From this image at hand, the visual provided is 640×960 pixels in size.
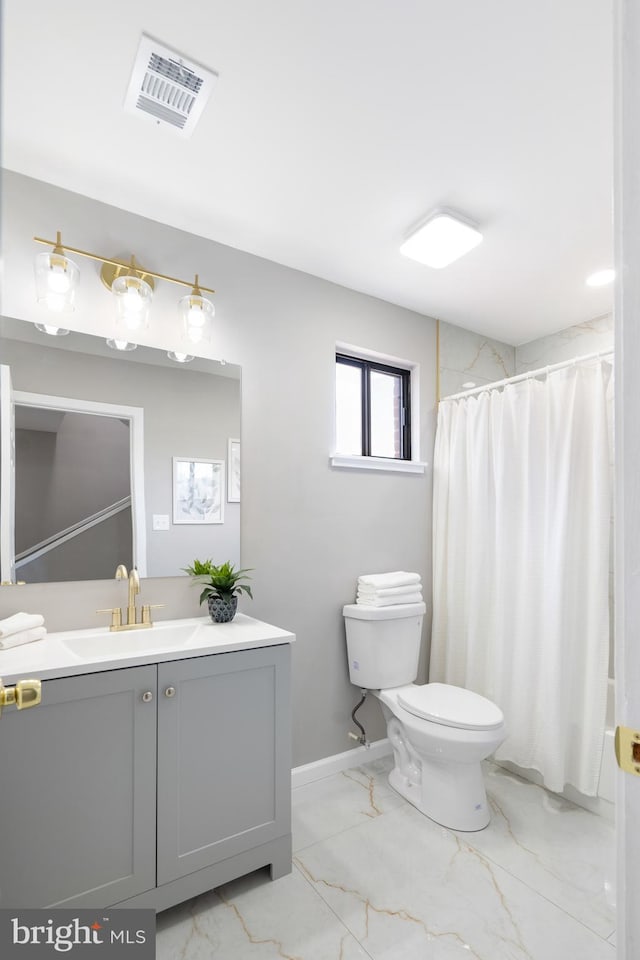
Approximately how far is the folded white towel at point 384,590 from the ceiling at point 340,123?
1518mm

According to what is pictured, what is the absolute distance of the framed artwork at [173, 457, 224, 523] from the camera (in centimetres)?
204

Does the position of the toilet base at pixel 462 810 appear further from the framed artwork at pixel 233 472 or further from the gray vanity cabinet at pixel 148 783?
the framed artwork at pixel 233 472

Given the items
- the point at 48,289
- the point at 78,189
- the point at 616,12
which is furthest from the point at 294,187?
the point at 616,12

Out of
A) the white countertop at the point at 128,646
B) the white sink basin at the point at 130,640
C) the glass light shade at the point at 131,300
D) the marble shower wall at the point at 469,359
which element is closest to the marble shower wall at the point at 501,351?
the marble shower wall at the point at 469,359

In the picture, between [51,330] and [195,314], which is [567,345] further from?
[51,330]

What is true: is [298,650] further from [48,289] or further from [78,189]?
[78,189]

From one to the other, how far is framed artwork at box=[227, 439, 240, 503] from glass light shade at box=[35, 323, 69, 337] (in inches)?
28.7

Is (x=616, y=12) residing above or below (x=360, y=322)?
below

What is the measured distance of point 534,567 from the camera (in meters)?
2.37

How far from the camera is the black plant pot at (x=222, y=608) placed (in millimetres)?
1952

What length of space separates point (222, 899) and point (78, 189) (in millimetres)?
2478

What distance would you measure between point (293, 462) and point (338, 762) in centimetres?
143

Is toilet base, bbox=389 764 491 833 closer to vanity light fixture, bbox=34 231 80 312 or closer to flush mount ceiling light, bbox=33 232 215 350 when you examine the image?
flush mount ceiling light, bbox=33 232 215 350

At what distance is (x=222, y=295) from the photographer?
2.21 m
